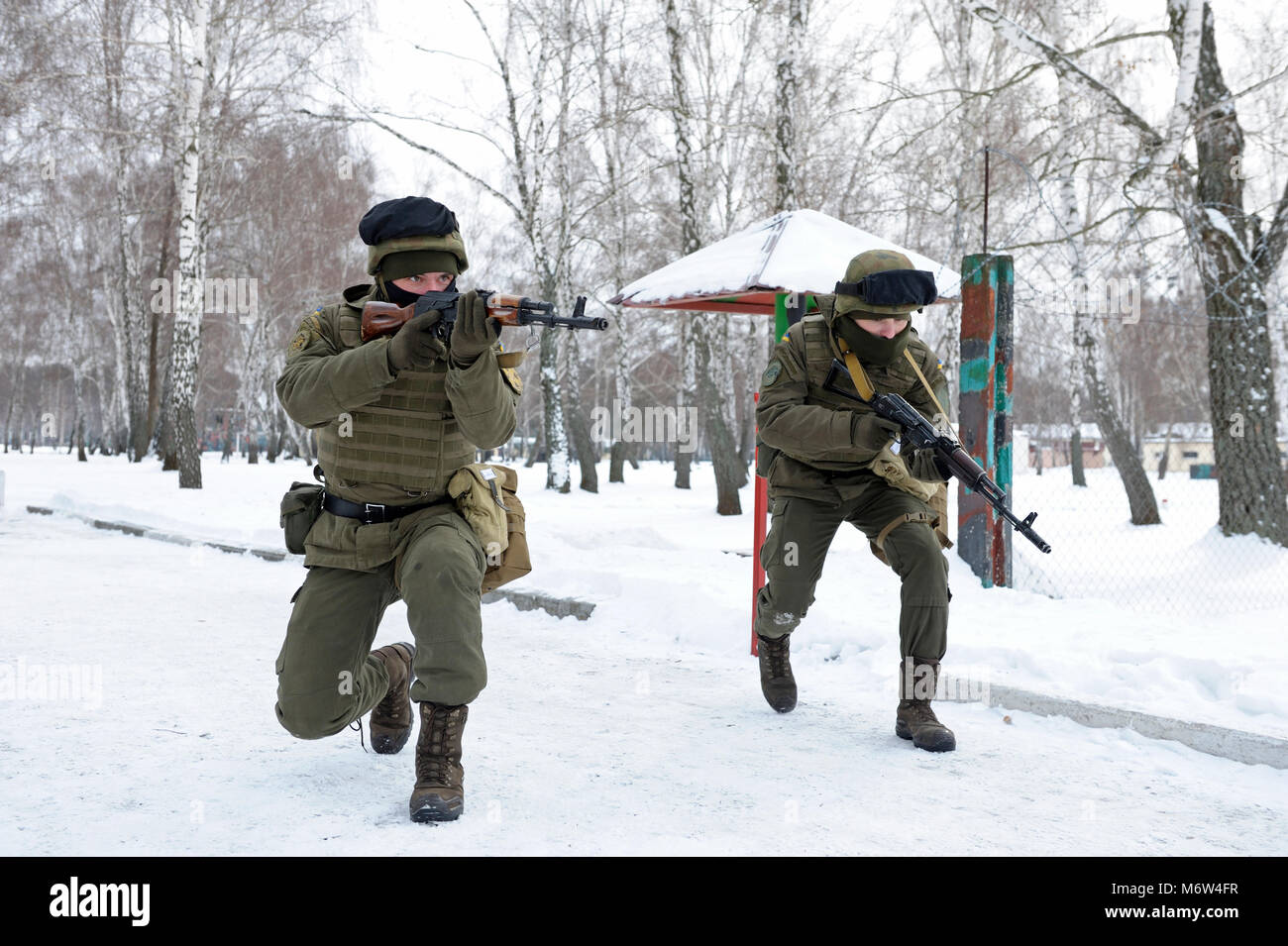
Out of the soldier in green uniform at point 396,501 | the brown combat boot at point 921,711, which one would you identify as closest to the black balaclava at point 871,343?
the brown combat boot at point 921,711

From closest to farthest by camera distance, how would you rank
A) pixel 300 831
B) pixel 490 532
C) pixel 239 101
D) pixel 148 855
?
1. pixel 148 855
2. pixel 300 831
3. pixel 490 532
4. pixel 239 101

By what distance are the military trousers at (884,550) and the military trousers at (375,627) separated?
4.84 feet

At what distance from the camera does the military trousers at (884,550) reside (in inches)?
154

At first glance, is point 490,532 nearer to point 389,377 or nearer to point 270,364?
point 389,377

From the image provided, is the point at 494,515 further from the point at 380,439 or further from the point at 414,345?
the point at 414,345

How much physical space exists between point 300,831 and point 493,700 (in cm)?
173

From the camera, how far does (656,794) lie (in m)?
3.29

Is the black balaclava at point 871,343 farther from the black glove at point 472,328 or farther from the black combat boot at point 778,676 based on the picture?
the black glove at point 472,328

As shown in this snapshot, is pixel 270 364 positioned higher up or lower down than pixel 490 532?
higher up

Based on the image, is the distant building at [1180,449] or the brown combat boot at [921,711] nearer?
the brown combat boot at [921,711]

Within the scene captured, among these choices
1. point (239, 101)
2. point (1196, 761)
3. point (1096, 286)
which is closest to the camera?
point (1196, 761)

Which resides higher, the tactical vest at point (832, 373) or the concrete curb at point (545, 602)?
the tactical vest at point (832, 373)

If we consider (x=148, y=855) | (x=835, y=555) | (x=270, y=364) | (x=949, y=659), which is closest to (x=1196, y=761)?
(x=949, y=659)

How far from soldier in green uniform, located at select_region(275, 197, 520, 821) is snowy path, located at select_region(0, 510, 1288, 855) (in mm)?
309
